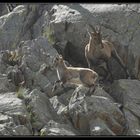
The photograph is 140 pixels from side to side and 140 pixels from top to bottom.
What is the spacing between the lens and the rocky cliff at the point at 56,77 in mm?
16453

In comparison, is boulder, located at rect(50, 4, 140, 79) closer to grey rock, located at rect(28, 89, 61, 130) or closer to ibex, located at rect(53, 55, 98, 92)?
ibex, located at rect(53, 55, 98, 92)

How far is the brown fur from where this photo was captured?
61.4ft

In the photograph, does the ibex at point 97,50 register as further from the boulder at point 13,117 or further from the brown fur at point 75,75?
the boulder at point 13,117

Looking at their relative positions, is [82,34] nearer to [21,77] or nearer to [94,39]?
[94,39]

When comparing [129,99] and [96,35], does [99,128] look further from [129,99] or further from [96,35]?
[96,35]

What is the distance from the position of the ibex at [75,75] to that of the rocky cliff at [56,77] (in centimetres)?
28

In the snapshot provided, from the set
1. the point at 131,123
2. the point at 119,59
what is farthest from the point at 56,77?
the point at 131,123

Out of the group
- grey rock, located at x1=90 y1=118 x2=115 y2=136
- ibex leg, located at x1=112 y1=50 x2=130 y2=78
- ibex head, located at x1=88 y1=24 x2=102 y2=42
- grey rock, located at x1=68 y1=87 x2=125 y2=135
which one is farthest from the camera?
ibex leg, located at x1=112 y1=50 x2=130 y2=78

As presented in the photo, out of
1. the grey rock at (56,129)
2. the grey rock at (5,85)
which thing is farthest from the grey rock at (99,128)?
the grey rock at (5,85)

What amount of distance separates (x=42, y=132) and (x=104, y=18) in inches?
412

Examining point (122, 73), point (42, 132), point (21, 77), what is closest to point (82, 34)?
point (122, 73)

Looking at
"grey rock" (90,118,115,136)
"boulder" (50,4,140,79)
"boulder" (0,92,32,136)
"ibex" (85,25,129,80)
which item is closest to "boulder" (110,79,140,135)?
"grey rock" (90,118,115,136)

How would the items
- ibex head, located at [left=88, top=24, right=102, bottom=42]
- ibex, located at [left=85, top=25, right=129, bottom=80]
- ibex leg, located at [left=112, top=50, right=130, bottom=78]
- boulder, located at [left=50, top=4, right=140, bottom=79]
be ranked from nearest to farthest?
1. ibex head, located at [left=88, top=24, right=102, bottom=42]
2. ibex, located at [left=85, top=25, right=129, bottom=80]
3. ibex leg, located at [left=112, top=50, right=130, bottom=78]
4. boulder, located at [left=50, top=4, right=140, bottom=79]

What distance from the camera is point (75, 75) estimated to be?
63.1 ft
